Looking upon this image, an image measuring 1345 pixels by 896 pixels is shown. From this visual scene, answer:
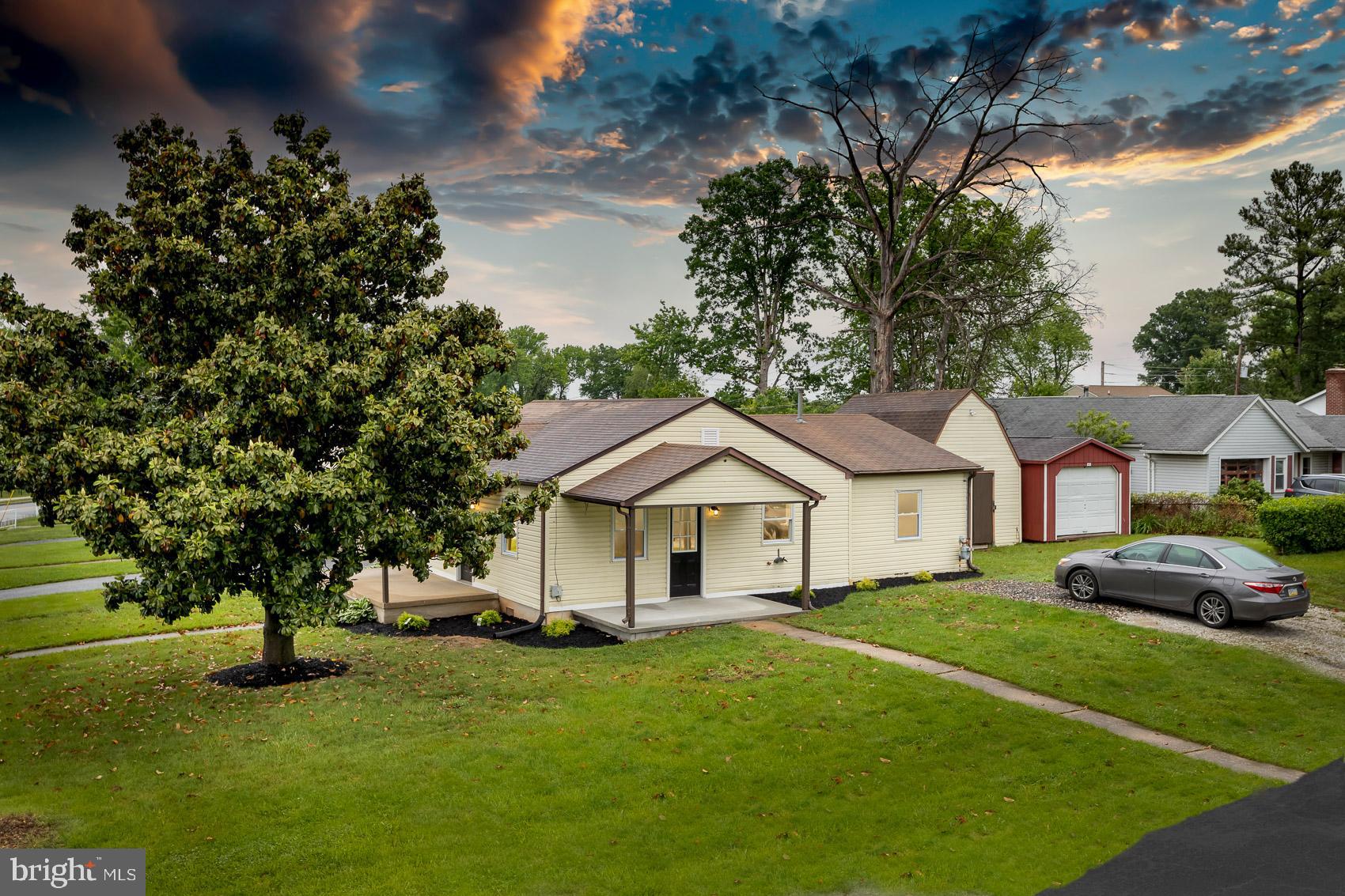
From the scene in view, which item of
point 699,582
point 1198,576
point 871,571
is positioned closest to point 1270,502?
point 1198,576

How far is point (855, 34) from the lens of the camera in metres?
38.2

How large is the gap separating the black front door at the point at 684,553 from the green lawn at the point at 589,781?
5502mm

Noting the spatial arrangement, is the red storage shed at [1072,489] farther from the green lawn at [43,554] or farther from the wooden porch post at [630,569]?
the green lawn at [43,554]

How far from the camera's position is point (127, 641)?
18.1 m

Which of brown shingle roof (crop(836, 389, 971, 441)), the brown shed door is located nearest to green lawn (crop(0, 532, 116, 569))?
brown shingle roof (crop(836, 389, 971, 441))

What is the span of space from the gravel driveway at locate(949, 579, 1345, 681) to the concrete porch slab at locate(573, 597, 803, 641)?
18.9ft

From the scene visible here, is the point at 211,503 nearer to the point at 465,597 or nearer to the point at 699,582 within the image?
the point at 465,597

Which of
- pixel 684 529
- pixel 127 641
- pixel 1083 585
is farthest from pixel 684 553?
pixel 127 641

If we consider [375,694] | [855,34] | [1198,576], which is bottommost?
[375,694]

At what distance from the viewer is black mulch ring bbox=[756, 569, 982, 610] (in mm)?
20406

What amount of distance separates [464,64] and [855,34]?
76.3 feet

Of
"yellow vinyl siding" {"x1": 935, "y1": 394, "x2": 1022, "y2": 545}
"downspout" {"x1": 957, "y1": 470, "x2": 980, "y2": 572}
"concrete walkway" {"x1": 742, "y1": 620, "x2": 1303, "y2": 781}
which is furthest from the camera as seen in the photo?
"yellow vinyl siding" {"x1": 935, "y1": 394, "x2": 1022, "y2": 545}

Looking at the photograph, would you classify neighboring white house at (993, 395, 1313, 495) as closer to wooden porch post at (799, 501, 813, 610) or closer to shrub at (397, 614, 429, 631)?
wooden porch post at (799, 501, 813, 610)

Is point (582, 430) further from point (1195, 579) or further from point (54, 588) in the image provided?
point (54, 588)
